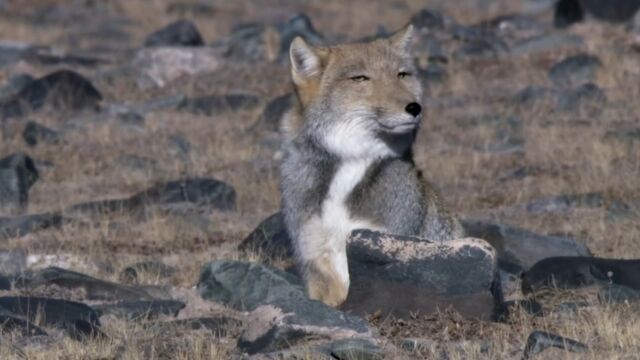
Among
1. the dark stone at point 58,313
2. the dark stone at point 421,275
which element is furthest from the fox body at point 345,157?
the dark stone at point 58,313

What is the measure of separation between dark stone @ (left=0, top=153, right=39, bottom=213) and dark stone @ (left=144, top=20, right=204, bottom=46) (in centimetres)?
1143

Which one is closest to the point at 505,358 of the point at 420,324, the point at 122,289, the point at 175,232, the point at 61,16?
the point at 420,324

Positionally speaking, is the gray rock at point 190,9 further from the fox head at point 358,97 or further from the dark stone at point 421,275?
the dark stone at point 421,275

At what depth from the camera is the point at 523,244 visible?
40.7ft

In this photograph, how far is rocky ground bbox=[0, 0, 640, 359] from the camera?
9070 millimetres

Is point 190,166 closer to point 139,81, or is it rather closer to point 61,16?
point 139,81

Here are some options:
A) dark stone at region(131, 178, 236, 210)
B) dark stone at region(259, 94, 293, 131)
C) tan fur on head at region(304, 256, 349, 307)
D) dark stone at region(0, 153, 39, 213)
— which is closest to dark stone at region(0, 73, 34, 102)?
dark stone at region(259, 94, 293, 131)

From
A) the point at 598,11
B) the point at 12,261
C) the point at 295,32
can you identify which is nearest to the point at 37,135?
the point at 12,261

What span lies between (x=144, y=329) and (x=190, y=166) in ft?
26.5

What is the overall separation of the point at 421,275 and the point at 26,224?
229 inches

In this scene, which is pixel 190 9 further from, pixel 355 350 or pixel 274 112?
pixel 355 350

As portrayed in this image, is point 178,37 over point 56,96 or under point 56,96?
under

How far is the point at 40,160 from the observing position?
1784cm

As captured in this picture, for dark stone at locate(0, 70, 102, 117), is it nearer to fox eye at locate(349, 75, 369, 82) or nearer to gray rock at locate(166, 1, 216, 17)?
fox eye at locate(349, 75, 369, 82)
